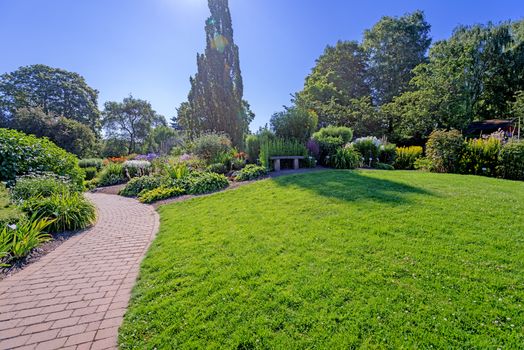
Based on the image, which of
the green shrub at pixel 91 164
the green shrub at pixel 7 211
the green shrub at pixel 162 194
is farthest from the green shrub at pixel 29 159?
the green shrub at pixel 91 164

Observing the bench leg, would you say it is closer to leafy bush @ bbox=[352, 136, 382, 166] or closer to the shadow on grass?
the shadow on grass

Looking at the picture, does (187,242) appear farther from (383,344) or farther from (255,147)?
(255,147)

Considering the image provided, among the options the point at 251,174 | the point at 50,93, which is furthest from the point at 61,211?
the point at 50,93

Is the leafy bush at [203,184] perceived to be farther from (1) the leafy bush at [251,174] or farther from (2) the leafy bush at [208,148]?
(2) the leafy bush at [208,148]

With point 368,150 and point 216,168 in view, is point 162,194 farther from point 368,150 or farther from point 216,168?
point 368,150

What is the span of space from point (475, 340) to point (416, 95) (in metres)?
19.8

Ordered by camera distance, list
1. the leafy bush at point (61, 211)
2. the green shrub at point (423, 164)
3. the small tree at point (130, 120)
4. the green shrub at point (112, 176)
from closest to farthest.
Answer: the leafy bush at point (61, 211), the green shrub at point (423, 164), the green shrub at point (112, 176), the small tree at point (130, 120)

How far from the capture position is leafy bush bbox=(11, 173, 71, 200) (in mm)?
4961

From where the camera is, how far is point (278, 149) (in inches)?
360

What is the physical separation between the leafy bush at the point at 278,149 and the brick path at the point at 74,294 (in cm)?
529

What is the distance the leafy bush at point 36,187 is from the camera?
195 inches

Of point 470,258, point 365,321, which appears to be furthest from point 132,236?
point 470,258

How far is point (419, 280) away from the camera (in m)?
2.19

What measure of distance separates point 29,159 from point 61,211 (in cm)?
260
